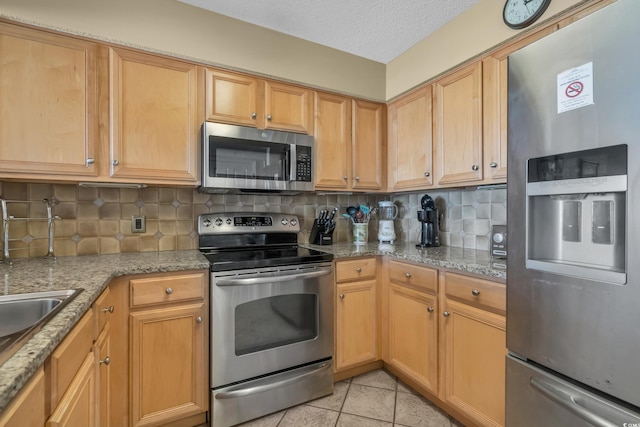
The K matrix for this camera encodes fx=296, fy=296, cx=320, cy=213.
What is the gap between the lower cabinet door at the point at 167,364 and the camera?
1.45 m

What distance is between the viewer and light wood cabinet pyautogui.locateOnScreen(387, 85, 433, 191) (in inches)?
81.9

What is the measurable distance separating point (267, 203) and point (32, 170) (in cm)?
131

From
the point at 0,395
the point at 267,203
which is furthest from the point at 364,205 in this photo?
the point at 0,395

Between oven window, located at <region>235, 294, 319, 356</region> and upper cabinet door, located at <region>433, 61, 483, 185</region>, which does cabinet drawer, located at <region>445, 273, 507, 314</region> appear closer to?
upper cabinet door, located at <region>433, 61, 483, 185</region>

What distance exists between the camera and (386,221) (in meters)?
2.46

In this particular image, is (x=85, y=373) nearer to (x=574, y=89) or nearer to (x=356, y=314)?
(x=356, y=314)

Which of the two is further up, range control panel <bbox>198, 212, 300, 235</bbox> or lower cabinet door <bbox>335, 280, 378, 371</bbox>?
range control panel <bbox>198, 212, 300, 235</bbox>

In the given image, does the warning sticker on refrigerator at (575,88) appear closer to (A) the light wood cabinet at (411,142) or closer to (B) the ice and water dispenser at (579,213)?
(B) the ice and water dispenser at (579,213)

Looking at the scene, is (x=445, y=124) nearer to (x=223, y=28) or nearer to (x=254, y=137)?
(x=254, y=137)

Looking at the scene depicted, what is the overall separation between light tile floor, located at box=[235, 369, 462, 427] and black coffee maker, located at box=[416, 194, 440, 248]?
99cm

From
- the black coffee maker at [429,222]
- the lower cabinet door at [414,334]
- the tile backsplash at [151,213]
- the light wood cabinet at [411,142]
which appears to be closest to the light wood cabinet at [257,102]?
the tile backsplash at [151,213]

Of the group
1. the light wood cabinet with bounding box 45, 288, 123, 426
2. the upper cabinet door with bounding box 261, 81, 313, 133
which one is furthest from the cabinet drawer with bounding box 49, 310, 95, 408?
the upper cabinet door with bounding box 261, 81, 313, 133

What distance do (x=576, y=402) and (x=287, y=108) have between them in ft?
6.68

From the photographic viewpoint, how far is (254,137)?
189cm
